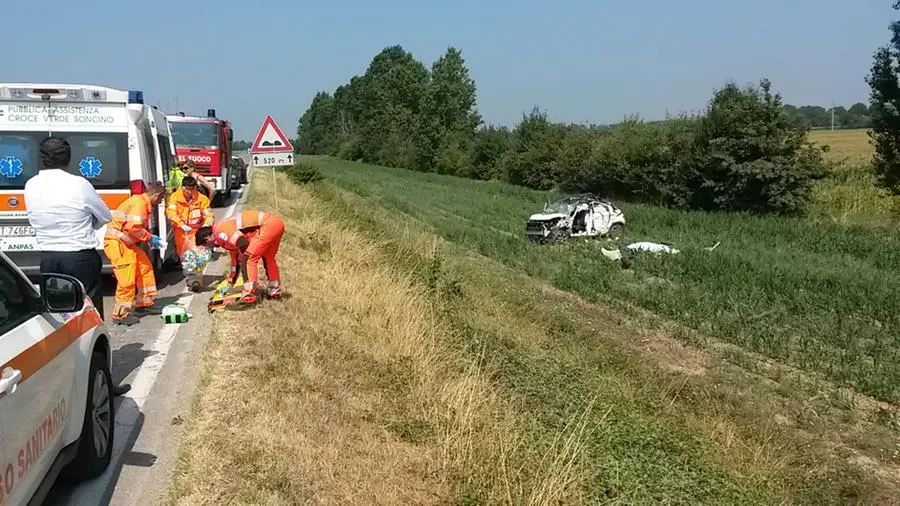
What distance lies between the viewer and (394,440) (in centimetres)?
505

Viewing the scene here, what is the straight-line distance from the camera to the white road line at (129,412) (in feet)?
13.7

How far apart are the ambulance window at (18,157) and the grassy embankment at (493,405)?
3.36 metres

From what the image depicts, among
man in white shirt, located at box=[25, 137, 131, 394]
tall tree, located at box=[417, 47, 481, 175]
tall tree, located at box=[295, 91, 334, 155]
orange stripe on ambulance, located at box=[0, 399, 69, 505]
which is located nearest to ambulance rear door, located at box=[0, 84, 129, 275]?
man in white shirt, located at box=[25, 137, 131, 394]

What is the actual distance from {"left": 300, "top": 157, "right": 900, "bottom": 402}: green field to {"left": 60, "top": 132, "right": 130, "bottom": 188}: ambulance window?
320 inches

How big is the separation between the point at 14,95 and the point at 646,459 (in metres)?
8.06

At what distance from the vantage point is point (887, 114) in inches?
1025

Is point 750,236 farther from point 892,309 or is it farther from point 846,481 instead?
point 846,481

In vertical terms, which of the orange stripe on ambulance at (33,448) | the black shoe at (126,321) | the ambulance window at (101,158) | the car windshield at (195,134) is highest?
the car windshield at (195,134)

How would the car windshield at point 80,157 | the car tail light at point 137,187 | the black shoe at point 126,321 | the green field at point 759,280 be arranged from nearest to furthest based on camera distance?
the black shoe at point 126,321
the car windshield at point 80,157
the car tail light at point 137,187
the green field at point 759,280

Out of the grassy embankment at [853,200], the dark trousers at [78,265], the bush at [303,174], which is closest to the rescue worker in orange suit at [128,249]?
the dark trousers at [78,265]

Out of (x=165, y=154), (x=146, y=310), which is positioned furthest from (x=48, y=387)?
(x=165, y=154)

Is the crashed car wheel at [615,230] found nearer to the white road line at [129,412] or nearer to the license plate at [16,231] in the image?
the white road line at [129,412]

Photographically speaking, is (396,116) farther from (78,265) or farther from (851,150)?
(78,265)

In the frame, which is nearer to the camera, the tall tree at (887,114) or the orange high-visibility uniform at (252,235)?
the orange high-visibility uniform at (252,235)
